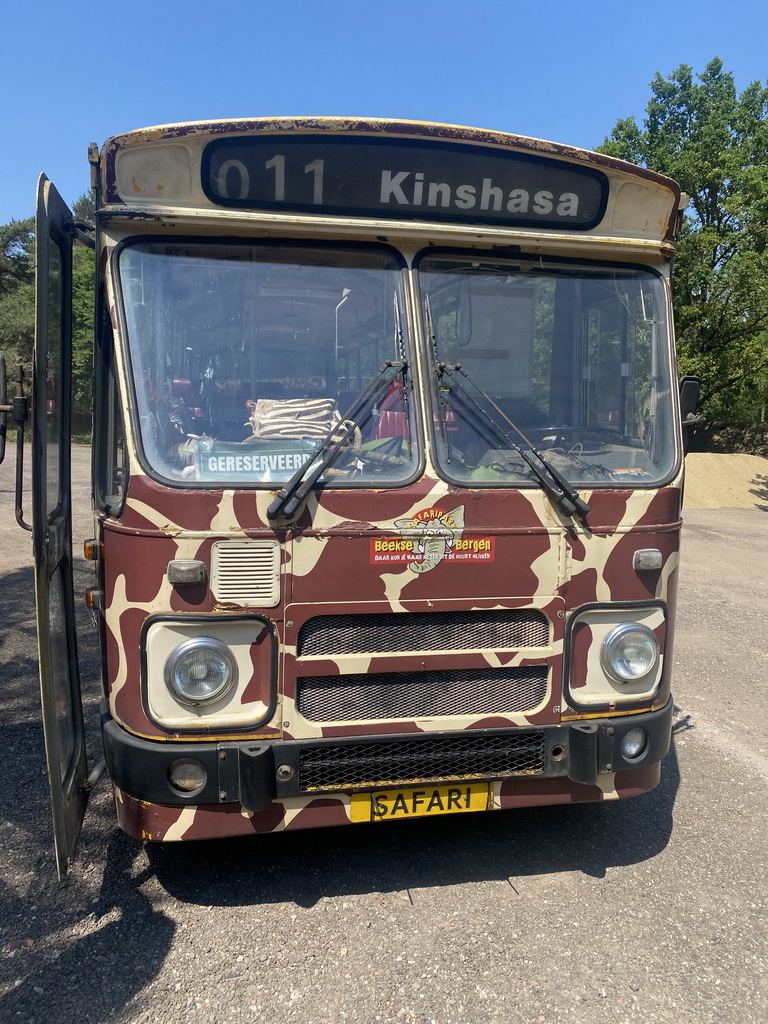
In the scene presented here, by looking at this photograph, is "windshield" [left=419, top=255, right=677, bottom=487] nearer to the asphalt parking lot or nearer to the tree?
the asphalt parking lot

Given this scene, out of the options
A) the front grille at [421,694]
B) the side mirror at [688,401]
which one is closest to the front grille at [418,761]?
the front grille at [421,694]

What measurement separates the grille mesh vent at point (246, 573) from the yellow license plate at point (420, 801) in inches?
34.5

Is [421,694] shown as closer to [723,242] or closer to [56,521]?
[56,521]

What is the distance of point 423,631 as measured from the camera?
2980 millimetres

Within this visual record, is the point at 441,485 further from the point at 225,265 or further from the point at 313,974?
the point at 313,974

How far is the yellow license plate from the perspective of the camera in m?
3.01

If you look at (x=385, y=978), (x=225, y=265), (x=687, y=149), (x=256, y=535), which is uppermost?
(x=687, y=149)

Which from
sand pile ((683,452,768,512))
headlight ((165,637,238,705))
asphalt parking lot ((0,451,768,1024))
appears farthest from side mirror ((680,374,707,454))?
sand pile ((683,452,768,512))

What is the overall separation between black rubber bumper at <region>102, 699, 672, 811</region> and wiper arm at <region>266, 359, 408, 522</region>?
0.86 m

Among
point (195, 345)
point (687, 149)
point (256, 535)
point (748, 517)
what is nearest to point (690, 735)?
point (256, 535)

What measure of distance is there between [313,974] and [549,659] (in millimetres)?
1420

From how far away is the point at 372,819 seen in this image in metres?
3.02

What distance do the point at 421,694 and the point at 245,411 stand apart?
1.29 m

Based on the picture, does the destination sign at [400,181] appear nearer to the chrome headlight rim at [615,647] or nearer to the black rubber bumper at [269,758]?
the chrome headlight rim at [615,647]
